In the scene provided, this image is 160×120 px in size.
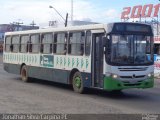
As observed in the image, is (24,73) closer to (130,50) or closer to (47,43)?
(47,43)

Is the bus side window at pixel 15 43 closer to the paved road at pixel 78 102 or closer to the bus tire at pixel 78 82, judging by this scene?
the paved road at pixel 78 102

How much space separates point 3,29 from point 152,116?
114 meters

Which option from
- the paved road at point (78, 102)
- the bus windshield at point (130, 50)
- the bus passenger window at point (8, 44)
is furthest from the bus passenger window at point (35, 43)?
the bus windshield at point (130, 50)

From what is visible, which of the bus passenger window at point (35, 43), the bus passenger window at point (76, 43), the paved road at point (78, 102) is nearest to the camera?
the paved road at point (78, 102)

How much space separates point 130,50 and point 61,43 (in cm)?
401

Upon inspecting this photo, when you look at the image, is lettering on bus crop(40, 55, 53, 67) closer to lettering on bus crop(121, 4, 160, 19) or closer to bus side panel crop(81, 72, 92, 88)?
bus side panel crop(81, 72, 92, 88)

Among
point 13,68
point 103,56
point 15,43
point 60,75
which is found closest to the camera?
point 103,56

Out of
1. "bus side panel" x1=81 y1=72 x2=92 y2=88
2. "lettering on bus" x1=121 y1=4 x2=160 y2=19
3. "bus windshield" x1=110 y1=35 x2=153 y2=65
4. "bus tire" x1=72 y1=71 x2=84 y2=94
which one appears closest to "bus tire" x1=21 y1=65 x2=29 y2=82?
"bus tire" x1=72 y1=71 x2=84 y2=94

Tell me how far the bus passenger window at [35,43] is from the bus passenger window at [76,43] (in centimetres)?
358

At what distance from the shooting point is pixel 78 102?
14008 millimetres

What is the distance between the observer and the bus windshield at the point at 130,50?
15.3 metres

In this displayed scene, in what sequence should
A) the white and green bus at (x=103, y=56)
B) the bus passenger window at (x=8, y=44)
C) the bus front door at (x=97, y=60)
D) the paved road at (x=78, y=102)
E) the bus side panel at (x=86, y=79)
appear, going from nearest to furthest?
the paved road at (x=78, y=102)
the white and green bus at (x=103, y=56)
the bus front door at (x=97, y=60)
the bus side panel at (x=86, y=79)
the bus passenger window at (x=8, y=44)

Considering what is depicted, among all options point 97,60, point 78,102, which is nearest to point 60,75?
→ point 97,60

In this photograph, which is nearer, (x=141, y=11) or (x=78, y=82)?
(x=78, y=82)
